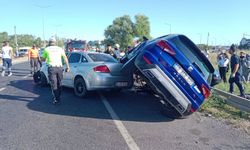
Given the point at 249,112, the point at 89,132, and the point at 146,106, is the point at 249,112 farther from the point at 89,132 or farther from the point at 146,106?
the point at 89,132

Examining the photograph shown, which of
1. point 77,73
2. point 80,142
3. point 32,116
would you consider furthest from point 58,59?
point 80,142

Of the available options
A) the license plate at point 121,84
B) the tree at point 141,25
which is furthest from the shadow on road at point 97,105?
the tree at point 141,25

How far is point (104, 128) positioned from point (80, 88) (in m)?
4.05

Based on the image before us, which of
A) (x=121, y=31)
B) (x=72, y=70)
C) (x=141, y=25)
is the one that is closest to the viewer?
(x=72, y=70)

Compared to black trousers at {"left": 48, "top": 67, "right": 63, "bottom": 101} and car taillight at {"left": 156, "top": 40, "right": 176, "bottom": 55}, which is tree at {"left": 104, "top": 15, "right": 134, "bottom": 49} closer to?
black trousers at {"left": 48, "top": 67, "right": 63, "bottom": 101}

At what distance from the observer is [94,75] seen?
32.9 feet

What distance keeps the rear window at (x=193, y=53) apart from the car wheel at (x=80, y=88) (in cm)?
370

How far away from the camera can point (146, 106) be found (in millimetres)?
9359

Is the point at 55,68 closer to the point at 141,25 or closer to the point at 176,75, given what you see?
the point at 176,75

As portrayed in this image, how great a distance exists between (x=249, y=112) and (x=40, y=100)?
231 inches

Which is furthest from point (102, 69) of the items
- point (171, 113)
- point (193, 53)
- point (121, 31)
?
point (121, 31)

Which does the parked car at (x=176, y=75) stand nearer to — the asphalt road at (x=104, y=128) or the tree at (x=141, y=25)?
the asphalt road at (x=104, y=128)

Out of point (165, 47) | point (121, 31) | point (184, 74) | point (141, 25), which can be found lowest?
point (184, 74)

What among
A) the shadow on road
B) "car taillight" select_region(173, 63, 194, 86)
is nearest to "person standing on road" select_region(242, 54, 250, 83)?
the shadow on road
